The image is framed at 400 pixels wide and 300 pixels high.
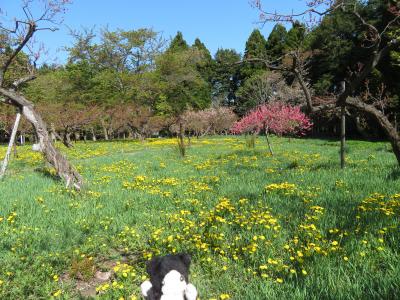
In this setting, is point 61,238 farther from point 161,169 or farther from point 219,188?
point 161,169

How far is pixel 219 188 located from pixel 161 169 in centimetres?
512

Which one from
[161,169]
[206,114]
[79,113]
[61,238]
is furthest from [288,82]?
[61,238]

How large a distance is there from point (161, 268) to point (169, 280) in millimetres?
168

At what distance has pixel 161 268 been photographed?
281 centimetres

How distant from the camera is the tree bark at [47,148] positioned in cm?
1015

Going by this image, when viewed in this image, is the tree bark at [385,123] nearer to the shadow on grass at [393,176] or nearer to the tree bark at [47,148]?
the shadow on grass at [393,176]

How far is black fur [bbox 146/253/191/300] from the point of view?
9.05ft

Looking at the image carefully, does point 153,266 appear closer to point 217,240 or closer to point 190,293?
point 190,293

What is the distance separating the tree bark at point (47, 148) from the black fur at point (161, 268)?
7.49 metres

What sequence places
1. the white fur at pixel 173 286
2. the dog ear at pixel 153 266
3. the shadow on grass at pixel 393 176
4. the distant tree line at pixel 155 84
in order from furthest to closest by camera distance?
the distant tree line at pixel 155 84
the shadow on grass at pixel 393 176
the dog ear at pixel 153 266
the white fur at pixel 173 286

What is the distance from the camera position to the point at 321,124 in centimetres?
5000

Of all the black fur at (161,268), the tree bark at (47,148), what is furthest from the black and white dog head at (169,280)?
the tree bark at (47,148)

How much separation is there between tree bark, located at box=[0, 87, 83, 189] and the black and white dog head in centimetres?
751

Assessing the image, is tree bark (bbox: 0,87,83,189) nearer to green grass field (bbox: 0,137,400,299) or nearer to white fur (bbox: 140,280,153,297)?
green grass field (bbox: 0,137,400,299)
